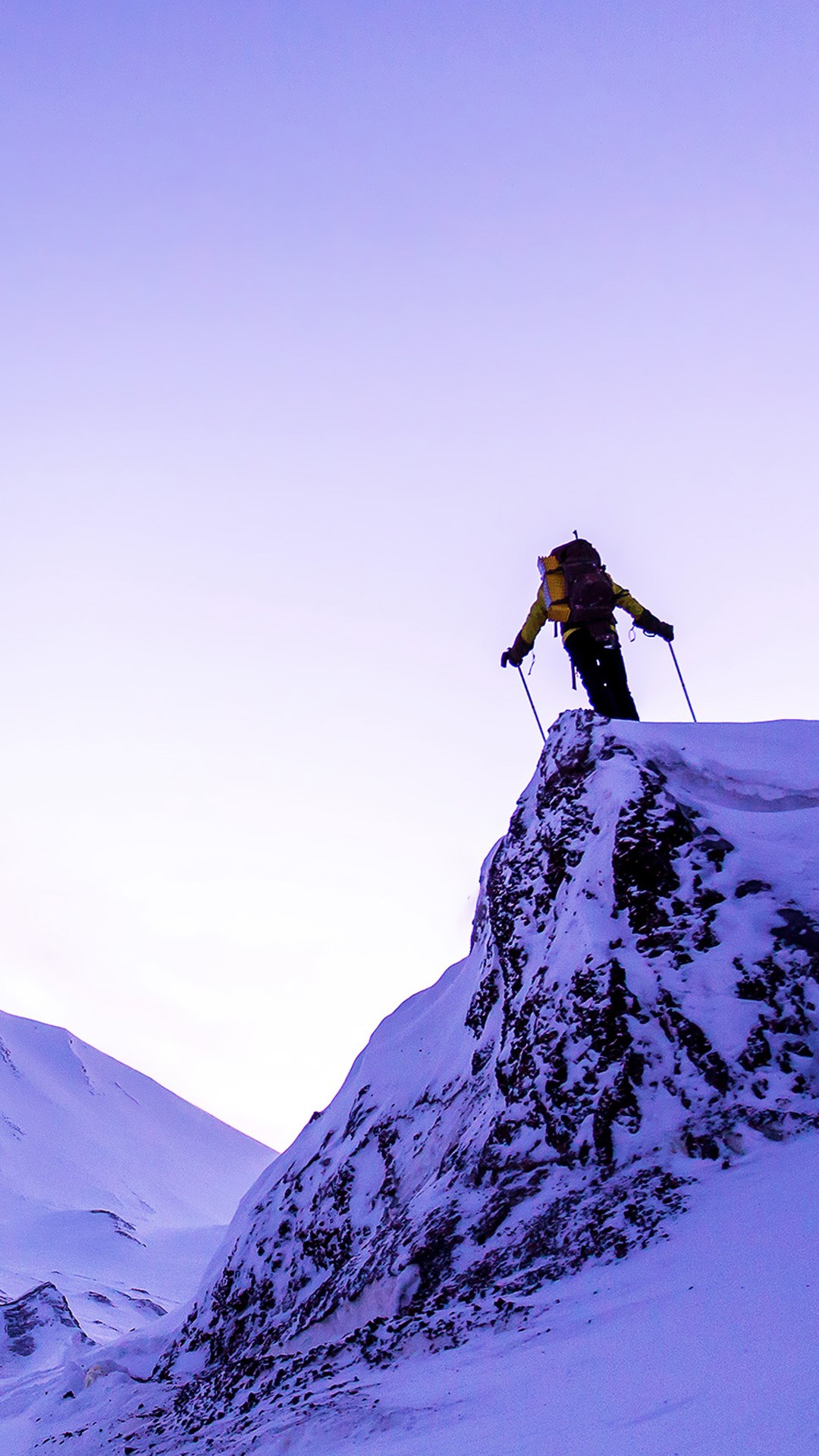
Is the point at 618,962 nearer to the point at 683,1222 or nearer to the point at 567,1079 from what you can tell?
the point at 567,1079

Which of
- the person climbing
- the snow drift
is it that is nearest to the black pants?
Result: the person climbing

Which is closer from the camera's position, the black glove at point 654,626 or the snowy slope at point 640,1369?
the snowy slope at point 640,1369

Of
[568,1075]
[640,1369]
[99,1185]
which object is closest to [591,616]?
[568,1075]

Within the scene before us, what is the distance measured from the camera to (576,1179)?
19.0 ft

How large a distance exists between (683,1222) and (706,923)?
6.78 feet

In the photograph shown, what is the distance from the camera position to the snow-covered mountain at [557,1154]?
4.40 m

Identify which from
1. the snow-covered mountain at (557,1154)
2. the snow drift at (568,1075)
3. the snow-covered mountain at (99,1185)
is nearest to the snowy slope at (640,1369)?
the snow-covered mountain at (557,1154)

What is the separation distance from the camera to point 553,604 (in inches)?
401

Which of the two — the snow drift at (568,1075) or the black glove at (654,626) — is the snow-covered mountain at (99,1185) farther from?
the black glove at (654,626)

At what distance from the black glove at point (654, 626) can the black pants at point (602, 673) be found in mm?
583

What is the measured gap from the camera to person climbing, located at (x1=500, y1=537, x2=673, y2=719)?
990cm

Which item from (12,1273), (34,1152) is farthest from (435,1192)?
(34,1152)

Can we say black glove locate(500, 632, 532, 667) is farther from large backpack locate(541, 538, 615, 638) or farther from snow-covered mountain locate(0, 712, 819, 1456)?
snow-covered mountain locate(0, 712, 819, 1456)

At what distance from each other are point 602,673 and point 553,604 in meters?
0.84
